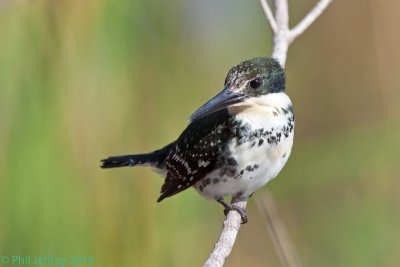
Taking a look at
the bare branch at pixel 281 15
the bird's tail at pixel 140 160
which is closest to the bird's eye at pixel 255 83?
the bare branch at pixel 281 15

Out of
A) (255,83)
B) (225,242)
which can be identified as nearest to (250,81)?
(255,83)

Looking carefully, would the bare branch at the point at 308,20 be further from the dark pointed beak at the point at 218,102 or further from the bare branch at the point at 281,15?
the dark pointed beak at the point at 218,102

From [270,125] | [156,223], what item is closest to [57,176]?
[156,223]

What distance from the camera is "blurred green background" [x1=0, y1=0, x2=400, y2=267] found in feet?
9.37

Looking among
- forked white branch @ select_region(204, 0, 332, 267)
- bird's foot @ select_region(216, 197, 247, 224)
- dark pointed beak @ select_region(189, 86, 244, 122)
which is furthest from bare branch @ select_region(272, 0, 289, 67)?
bird's foot @ select_region(216, 197, 247, 224)

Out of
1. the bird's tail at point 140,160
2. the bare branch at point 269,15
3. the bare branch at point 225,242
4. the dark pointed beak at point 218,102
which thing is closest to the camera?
the bare branch at point 225,242

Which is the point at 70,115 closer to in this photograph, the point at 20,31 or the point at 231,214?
the point at 20,31

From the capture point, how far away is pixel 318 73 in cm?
379

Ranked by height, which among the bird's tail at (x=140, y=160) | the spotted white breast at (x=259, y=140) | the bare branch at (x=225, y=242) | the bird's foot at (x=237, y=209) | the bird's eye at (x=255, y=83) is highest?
the bird's eye at (x=255, y=83)

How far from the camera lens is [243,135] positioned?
2.89m

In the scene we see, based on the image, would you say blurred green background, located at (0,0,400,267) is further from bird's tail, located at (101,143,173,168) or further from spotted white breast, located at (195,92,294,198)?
spotted white breast, located at (195,92,294,198)

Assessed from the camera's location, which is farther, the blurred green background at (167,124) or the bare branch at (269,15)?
the bare branch at (269,15)

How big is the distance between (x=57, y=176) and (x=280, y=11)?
1137mm

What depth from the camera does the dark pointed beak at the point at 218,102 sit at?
274 centimetres
